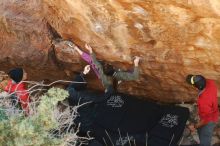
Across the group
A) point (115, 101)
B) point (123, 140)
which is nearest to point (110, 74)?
Answer: point (115, 101)

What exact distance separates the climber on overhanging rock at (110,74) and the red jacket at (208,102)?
1075 millimetres

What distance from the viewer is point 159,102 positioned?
8391 mm

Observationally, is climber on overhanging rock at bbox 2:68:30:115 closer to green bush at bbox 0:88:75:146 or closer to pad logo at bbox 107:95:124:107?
green bush at bbox 0:88:75:146

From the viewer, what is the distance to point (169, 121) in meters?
7.41

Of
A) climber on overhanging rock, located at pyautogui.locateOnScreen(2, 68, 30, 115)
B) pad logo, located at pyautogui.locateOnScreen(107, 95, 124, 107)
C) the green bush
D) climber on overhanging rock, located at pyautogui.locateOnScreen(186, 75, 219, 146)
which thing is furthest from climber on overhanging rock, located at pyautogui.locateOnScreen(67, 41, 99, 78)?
the green bush

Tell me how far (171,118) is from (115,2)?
2.06 meters

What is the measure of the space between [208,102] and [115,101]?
5.19ft

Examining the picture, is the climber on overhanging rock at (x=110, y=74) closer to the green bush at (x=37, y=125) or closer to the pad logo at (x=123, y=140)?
the pad logo at (x=123, y=140)

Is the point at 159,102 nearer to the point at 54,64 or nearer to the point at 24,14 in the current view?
the point at 54,64

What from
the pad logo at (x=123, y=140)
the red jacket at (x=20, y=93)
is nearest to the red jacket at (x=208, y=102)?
the pad logo at (x=123, y=140)

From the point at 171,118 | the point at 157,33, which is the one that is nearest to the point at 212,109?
the point at 171,118

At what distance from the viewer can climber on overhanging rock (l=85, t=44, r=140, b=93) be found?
7.43m

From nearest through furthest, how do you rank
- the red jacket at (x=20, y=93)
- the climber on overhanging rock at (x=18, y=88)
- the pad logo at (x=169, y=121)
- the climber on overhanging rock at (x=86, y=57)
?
the red jacket at (x=20, y=93) → the climber on overhanging rock at (x=18, y=88) → the pad logo at (x=169, y=121) → the climber on overhanging rock at (x=86, y=57)

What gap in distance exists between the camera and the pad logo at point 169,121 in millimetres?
7344
